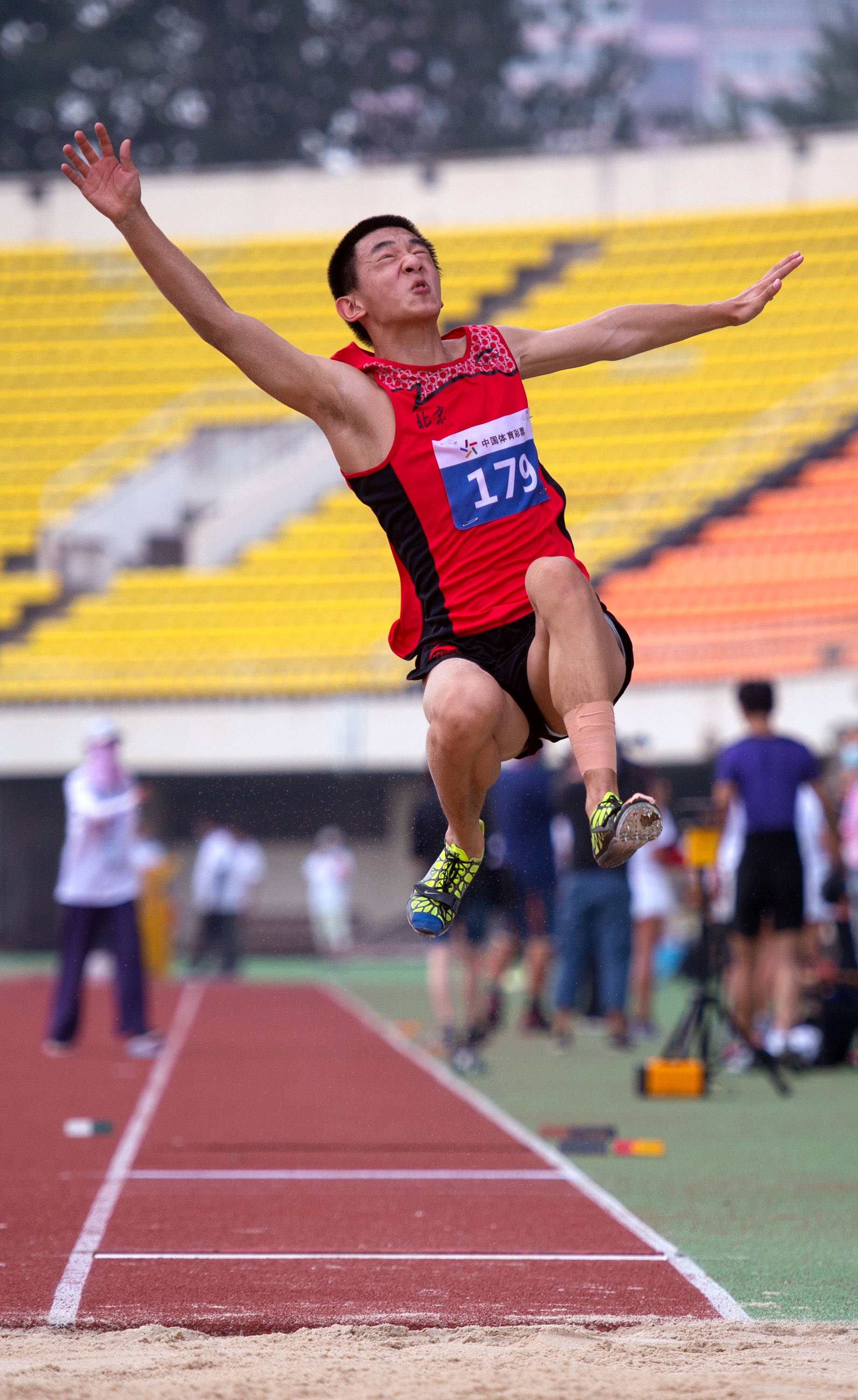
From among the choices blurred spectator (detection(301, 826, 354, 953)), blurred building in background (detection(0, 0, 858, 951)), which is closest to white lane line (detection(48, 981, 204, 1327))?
blurred building in background (detection(0, 0, 858, 951))

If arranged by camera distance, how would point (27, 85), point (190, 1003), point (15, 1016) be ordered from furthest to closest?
point (27, 85) < point (190, 1003) < point (15, 1016)

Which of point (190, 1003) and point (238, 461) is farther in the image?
point (238, 461)

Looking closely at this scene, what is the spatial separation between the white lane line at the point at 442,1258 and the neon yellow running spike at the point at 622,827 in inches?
54.3

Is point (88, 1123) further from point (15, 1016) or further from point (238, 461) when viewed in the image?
point (238, 461)

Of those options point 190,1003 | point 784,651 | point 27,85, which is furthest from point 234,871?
point 27,85

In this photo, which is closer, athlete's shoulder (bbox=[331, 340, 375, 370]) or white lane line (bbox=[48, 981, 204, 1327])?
white lane line (bbox=[48, 981, 204, 1327])

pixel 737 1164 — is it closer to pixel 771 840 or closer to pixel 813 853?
pixel 771 840

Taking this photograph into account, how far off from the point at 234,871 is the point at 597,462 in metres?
7.45

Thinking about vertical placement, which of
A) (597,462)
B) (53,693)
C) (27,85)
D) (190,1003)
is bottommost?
(190,1003)

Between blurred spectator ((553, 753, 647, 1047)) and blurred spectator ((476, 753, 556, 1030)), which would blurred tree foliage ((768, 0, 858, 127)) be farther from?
→ blurred spectator ((553, 753, 647, 1047))

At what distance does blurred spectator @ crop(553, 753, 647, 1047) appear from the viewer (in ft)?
37.4

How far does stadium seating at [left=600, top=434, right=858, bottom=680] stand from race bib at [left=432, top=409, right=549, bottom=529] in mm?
14268

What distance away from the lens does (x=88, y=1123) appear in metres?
7.88

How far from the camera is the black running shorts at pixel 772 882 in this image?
31.7 ft
